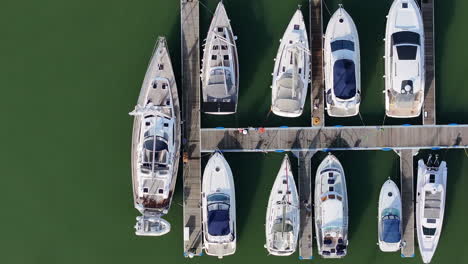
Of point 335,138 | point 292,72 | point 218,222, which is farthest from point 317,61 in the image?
point 218,222

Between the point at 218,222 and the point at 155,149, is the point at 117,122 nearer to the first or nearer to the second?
the point at 155,149

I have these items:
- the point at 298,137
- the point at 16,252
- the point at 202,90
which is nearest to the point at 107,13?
the point at 202,90

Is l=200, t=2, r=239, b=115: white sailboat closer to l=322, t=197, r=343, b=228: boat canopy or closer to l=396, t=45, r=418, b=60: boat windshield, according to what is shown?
l=322, t=197, r=343, b=228: boat canopy

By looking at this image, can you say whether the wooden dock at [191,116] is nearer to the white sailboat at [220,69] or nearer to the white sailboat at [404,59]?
the white sailboat at [220,69]

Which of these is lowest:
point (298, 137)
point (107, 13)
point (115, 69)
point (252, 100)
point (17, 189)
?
point (17, 189)

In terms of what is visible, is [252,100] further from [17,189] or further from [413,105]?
[17,189]
